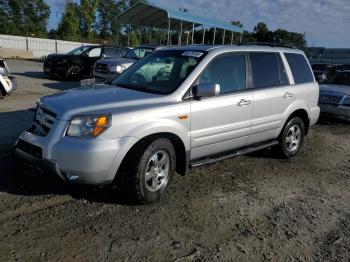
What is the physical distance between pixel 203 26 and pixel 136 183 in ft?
68.1

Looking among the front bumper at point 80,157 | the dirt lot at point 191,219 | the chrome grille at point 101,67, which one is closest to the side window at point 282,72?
the dirt lot at point 191,219

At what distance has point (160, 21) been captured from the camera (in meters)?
24.6

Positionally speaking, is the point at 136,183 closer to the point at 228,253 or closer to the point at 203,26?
the point at 228,253

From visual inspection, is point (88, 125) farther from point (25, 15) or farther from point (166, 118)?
point (25, 15)

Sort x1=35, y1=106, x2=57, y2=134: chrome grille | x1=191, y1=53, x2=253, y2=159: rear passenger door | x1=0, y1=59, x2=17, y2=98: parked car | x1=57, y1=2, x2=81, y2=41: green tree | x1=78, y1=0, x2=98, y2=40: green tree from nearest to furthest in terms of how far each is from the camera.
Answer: x1=35, y1=106, x2=57, y2=134: chrome grille, x1=191, y1=53, x2=253, y2=159: rear passenger door, x1=0, y1=59, x2=17, y2=98: parked car, x1=57, y1=2, x2=81, y2=41: green tree, x1=78, y1=0, x2=98, y2=40: green tree

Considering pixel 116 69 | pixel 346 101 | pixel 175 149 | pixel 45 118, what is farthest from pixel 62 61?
pixel 175 149

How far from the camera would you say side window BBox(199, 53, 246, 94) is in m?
5.23

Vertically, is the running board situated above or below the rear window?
below

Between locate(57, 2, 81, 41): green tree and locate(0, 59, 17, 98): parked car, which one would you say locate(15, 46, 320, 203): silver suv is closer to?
locate(0, 59, 17, 98): parked car

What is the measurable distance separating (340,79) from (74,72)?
1122 cm

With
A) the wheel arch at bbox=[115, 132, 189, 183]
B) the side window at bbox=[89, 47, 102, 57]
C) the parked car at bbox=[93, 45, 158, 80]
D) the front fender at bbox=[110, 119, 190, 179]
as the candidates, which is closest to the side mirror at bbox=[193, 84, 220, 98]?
→ the front fender at bbox=[110, 119, 190, 179]

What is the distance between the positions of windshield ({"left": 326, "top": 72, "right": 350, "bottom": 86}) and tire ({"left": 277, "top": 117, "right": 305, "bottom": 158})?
568cm

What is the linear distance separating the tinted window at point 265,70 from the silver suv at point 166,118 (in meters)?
0.02

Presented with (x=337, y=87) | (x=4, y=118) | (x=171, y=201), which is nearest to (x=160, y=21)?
(x=337, y=87)
